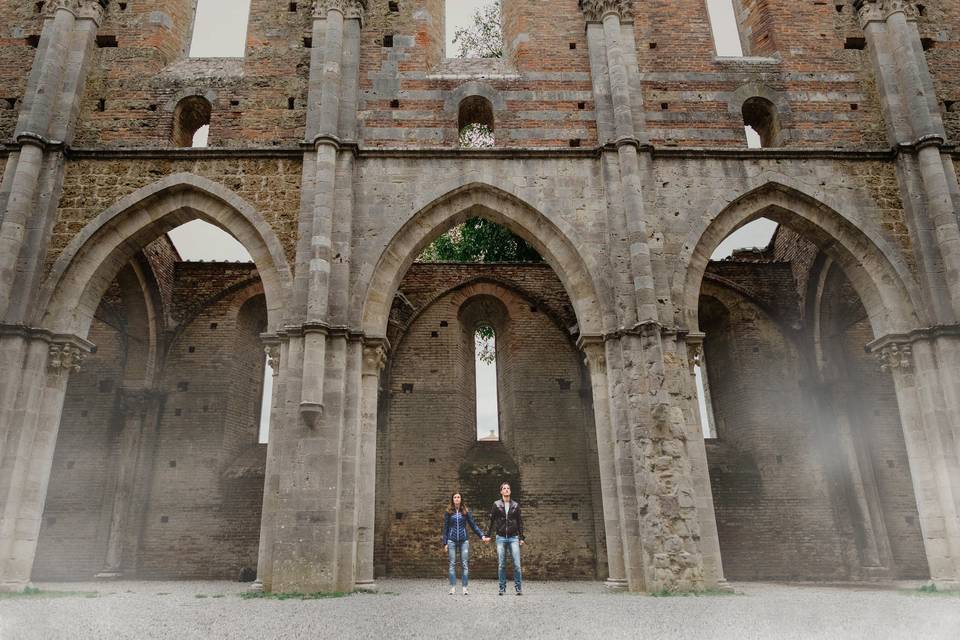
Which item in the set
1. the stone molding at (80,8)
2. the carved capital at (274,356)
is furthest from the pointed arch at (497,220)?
the stone molding at (80,8)

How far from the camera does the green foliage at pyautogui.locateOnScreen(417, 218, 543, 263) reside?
65.8 ft

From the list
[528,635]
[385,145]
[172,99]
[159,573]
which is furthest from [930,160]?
[159,573]

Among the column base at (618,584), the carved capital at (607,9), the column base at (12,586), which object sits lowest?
the column base at (618,584)

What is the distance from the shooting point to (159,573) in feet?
44.1

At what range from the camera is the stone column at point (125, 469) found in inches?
520

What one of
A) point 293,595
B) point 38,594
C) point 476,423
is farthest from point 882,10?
point 38,594

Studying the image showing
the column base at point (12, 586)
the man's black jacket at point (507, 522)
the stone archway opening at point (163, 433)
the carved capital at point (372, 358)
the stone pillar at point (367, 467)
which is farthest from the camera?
the stone archway opening at point (163, 433)

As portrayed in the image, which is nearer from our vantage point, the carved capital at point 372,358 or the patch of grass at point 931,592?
the patch of grass at point 931,592

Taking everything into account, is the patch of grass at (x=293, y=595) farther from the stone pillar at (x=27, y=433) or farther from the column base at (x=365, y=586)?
the stone pillar at (x=27, y=433)

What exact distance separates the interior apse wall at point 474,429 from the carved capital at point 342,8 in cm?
525

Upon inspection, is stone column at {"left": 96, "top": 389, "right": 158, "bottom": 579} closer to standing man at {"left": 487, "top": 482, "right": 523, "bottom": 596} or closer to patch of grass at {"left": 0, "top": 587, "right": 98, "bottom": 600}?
patch of grass at {"left": 0, "top": 587, "right": 98, "bottom": 600}

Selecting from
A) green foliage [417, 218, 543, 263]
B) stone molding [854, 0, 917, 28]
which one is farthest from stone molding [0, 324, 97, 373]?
stone molding [854, 0, 917, 28]

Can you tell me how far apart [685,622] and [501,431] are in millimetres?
9120

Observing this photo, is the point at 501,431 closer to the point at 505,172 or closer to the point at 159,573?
the point at 505,172
